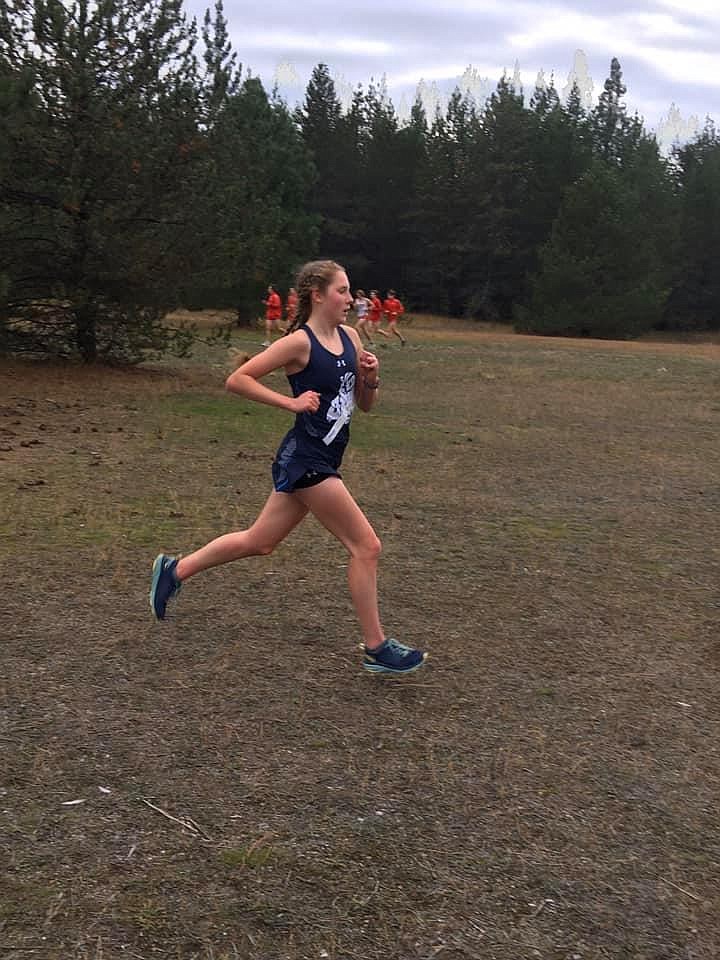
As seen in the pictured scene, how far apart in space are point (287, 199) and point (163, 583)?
131 ft

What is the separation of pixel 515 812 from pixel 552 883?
0.46 metres

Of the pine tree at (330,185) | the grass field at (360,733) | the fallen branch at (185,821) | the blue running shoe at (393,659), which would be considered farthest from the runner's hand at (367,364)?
the pine tree at (330,185)

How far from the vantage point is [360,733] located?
444cm

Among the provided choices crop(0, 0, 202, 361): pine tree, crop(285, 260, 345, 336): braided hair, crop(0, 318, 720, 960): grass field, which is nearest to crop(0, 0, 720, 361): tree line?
crop(0, 0, 202, 361): pine tree

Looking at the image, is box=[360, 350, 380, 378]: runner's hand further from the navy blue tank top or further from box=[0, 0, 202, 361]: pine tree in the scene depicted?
box=[0, 0, 202, 361]: pine tree

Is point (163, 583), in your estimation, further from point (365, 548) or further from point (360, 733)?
point (360, 733)

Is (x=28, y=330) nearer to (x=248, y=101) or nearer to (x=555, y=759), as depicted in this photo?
(x=555, y=759)

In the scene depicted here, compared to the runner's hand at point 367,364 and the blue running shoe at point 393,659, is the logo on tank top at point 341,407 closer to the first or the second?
the runner's hand at point 367,364

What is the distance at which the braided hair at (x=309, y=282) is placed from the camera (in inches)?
191

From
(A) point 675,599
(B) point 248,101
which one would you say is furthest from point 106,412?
(B) point 248,101

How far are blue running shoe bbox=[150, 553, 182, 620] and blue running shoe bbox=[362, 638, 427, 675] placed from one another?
1107mm

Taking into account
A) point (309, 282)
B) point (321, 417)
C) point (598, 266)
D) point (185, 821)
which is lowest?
point (185, 821)

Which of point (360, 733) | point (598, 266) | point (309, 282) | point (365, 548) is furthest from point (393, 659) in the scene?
point (598, 266)

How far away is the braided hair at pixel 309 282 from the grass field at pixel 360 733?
165 cm
